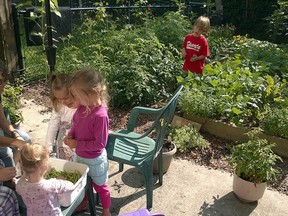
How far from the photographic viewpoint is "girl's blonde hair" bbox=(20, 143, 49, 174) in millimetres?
1761

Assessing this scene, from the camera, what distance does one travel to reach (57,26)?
7.01 metres

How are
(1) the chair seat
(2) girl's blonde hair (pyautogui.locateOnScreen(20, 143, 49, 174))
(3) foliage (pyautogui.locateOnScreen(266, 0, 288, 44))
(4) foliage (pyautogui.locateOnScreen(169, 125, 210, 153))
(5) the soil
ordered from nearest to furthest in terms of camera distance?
(2) girl's blonde hair (pyautogui.locateOnScreen(20, 143, 49, 174)) < (1) the chair seat < (5) the soil < (4) foliage (pyautogui.locateOnScreen(169, 125, 210, 153)) < (3) foliage (pyautogui.locateOnScreen(266, 0, 288, 44))

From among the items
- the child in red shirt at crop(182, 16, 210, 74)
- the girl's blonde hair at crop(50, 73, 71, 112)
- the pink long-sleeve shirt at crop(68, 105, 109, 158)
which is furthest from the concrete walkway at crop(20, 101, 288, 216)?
the child in red shirt at crop(182, 16, 210, 74)

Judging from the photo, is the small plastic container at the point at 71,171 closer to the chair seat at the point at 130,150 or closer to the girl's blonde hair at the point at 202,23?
the chair seat at the point at 130,150

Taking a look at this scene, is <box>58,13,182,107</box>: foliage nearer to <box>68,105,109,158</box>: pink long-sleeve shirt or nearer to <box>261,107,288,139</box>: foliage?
<box>261,107,288,139</box>: foliage

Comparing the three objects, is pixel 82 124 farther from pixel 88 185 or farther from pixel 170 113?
pixel 170 113

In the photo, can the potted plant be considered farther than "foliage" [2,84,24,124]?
No

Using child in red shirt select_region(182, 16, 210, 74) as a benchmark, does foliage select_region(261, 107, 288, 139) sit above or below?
below

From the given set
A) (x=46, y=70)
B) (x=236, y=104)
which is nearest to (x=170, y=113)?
(x=236, y=104)

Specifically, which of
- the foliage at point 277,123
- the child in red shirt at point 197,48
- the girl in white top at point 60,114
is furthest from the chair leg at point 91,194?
the child in red shirt at point 197,48

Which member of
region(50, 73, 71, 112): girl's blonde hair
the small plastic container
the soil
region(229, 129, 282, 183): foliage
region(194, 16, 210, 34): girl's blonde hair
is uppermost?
region(194, 16, 210, 34): girl's blonde hair

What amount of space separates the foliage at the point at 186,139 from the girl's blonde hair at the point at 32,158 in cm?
207

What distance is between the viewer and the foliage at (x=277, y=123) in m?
3.65

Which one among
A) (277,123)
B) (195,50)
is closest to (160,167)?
(277,123)
